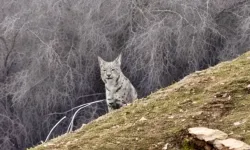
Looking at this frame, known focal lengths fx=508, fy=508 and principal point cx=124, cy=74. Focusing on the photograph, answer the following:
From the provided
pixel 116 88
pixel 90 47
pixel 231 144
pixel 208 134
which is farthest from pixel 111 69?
pixel 231 144

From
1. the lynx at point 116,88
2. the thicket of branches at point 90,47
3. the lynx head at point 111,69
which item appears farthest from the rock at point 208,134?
the thicket of branches at point 90,47

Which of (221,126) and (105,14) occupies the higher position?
(105,14)

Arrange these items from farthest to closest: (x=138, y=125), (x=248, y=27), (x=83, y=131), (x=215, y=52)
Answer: (x=215, y=52) < (x=248, y=27) < (x=83, y=131) < (x=138, y=125)

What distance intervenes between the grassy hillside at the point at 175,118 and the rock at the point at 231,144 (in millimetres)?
84

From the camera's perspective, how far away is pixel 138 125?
7.64 feet

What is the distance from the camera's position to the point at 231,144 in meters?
1.88

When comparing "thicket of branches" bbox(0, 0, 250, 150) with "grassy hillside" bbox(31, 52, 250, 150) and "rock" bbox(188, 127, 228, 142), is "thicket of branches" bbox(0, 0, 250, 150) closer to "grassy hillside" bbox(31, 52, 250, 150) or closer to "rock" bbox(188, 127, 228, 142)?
"grassy hillside" bbox(31, 52, 250, 150)

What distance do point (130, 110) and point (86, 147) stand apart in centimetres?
53

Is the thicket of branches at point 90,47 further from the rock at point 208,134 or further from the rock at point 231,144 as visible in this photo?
the rock at point 231,144

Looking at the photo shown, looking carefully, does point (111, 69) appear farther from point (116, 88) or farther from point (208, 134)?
point (208, 134)

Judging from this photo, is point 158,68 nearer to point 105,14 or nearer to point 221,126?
point 105,14

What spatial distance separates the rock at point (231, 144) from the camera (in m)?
1.85

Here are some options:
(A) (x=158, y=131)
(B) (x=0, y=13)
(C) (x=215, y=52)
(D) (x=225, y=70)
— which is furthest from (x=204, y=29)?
(A) (x=158, y=131)

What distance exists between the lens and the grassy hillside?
6.97 feet
